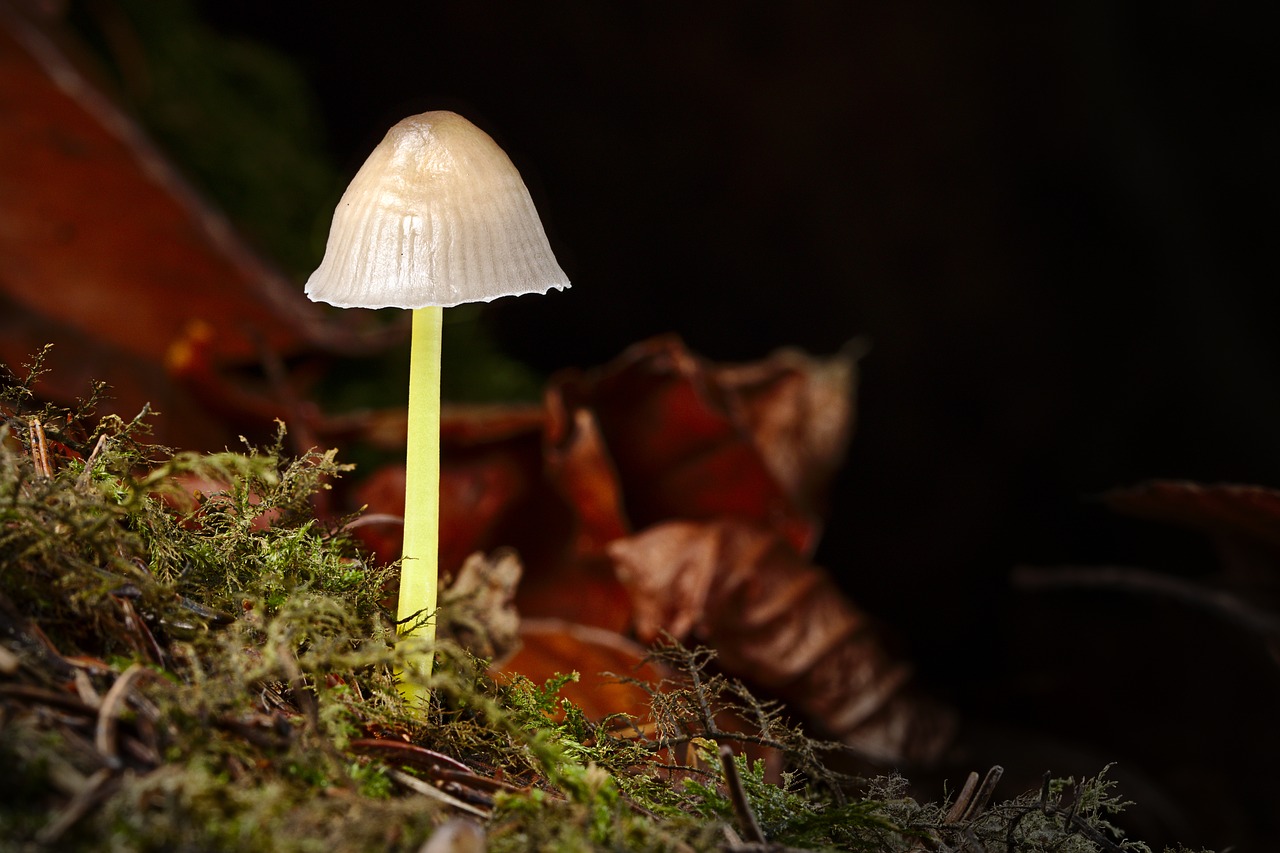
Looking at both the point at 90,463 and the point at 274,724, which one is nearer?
the point at 274,724

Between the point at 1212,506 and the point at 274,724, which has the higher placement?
the point at 1212,506

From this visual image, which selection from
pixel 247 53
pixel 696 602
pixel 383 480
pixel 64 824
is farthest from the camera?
pixel 247 53

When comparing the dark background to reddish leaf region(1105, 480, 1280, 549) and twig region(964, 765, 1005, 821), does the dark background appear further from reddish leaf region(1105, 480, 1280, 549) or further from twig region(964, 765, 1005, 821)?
twig region(964, 765, 1005, 821)

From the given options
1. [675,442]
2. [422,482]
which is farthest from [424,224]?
[675,442]

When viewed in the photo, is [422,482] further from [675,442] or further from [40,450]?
[675,442]

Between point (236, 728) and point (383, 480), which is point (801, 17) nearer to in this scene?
point (383, 480)

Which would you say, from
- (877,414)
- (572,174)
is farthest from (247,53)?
(877,414)
